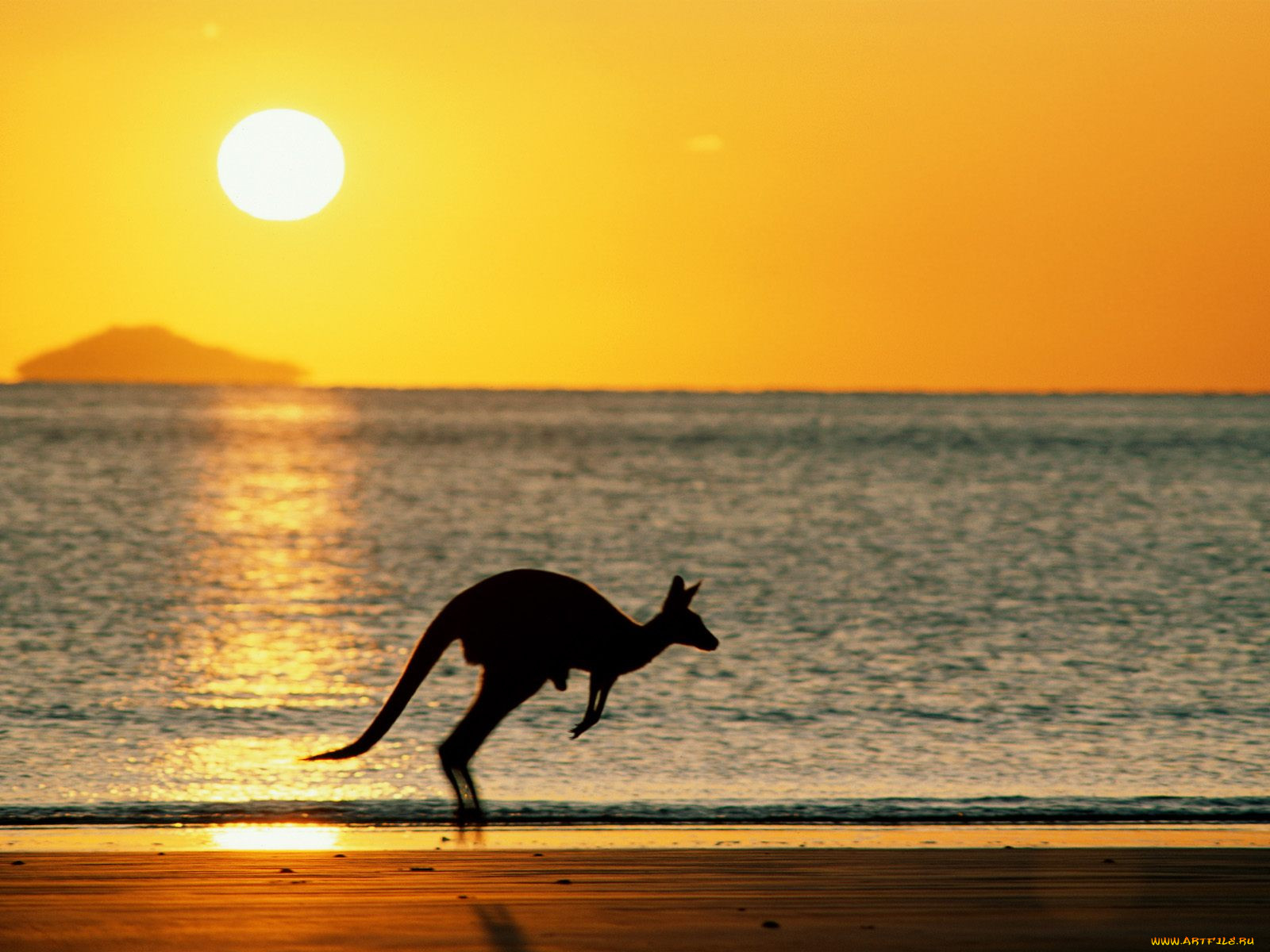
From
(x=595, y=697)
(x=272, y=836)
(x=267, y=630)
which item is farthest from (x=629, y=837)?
(x=267, y=630)

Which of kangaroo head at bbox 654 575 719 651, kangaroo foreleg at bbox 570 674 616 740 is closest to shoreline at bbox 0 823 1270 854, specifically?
kangaroo foreleg at bbox 570 674 616 740

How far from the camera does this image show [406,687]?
10.6 m

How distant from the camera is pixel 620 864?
10.0 metres

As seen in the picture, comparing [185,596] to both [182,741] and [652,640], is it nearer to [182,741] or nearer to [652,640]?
[182,741]

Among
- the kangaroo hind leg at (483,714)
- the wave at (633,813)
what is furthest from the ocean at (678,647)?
the kangaroo hind leg at (483,714)

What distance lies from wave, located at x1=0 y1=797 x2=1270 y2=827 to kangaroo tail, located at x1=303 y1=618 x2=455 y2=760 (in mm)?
1449

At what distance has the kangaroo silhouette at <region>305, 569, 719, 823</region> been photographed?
1020 cm

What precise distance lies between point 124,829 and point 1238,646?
20268 millimetres

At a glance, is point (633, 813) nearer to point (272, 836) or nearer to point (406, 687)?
point (406, 687)

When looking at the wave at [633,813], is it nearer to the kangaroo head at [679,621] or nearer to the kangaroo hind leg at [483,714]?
the kangaroo hind leg at [483,714]

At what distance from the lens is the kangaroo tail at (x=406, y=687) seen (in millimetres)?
10391

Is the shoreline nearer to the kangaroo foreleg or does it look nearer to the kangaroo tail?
the kangaroo tail

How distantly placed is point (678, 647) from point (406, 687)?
13.6m

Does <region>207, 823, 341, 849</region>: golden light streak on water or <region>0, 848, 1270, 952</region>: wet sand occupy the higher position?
<region>0, 848, 1270, 952</region>: wet sand
